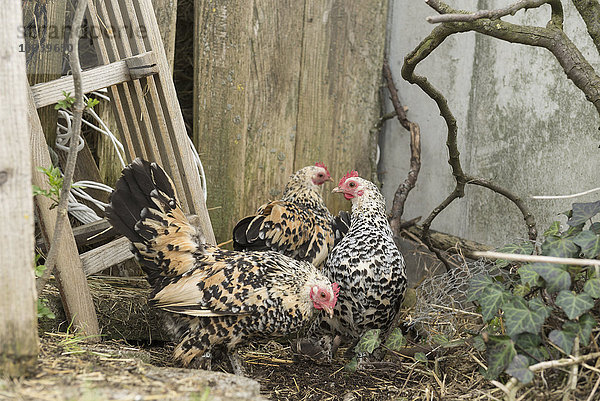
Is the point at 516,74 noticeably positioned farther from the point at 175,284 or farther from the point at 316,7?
the point at 175,284

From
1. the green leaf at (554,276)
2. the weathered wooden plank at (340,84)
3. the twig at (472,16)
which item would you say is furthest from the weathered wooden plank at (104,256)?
the green leaf at (554,276)

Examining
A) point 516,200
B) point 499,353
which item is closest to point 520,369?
point 499,353

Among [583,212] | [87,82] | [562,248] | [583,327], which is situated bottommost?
[583,327]

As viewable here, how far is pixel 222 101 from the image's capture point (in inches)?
156

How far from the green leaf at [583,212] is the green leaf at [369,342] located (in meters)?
0.93

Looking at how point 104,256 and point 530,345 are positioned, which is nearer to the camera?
point 530,345

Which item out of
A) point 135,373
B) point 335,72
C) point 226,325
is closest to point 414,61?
point 335,72

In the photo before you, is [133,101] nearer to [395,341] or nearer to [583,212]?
[395,341]

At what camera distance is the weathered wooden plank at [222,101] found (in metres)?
3.89

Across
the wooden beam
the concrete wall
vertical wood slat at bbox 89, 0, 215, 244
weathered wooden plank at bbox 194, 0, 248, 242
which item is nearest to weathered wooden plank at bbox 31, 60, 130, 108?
the wooden beam

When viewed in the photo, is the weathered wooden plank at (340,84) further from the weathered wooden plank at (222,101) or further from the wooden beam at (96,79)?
the wooden beam at (96,79)

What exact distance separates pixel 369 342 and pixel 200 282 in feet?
2.53

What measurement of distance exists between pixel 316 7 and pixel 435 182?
1.33m

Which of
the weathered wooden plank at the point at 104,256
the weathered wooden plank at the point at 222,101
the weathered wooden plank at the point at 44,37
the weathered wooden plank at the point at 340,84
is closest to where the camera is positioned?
the weathered wooden plank at the point at 104,256
